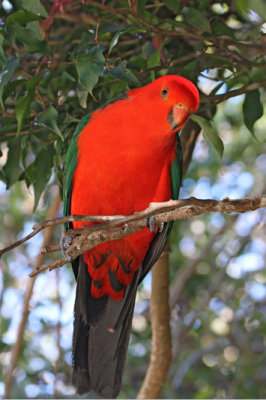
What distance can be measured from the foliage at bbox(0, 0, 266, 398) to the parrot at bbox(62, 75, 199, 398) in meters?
0.10

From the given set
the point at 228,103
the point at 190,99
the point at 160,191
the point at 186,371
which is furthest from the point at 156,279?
the point at 228,103

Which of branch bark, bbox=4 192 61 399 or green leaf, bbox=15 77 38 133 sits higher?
green leaf, bbox=15 77 38 133

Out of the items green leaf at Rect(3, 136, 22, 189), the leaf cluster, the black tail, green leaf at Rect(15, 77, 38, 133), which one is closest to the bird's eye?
the leaf cluster

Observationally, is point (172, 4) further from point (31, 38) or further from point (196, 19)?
point (31, 38)

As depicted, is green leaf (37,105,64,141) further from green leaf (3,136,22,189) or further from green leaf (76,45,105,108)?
green leaf (3,136,22,189)

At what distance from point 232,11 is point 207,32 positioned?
1.91 feet

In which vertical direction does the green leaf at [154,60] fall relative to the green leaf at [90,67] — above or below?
below

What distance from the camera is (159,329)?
2.62 meters

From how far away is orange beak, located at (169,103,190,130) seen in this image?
1976 mm

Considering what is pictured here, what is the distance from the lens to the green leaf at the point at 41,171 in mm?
2102

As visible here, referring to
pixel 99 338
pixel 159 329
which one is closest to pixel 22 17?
pixel 99 338

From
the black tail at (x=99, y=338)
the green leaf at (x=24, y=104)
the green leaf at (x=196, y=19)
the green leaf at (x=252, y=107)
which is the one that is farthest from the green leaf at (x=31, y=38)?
the black tail at (x=99, y=338)

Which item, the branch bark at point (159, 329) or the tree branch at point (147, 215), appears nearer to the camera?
the tree branch at point (147, 215)

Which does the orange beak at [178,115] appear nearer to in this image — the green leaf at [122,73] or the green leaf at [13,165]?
the green leaf at [122,73]
